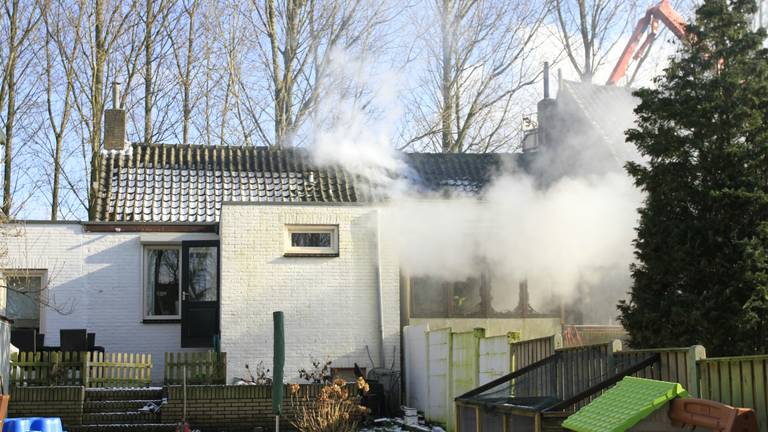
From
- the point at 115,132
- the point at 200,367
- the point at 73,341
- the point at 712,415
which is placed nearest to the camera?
the point at 712,415

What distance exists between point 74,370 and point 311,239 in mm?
5227

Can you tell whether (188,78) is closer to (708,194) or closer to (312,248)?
(312,248)

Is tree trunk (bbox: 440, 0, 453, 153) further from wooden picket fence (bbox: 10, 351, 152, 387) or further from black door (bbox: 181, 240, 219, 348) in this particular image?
wooden picket fence (bbox: 10, 351, 152, 387)

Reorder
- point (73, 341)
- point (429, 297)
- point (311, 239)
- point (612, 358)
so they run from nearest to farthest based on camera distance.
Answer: point (612, 358) → point (73, 341) → point (311, 239) → point (429, 297)

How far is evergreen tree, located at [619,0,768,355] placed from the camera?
12.1 meters

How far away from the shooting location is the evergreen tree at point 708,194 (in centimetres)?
1212

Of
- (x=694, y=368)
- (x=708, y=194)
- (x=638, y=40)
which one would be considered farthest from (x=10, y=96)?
(x=694, y=368)

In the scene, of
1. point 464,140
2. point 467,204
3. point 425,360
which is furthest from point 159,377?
point 464,140

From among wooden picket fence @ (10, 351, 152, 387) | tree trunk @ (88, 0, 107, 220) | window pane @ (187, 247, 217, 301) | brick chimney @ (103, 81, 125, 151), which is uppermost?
Answer: tree trunk @ (88, 0, 107, 220)

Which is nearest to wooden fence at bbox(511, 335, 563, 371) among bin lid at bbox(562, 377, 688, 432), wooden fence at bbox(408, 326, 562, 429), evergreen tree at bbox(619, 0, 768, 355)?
wooden fence at bbox(408, 326, 562, 429)

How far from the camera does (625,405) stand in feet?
26.4

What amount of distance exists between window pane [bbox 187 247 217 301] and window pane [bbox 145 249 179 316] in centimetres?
48

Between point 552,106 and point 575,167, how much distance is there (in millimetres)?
2743

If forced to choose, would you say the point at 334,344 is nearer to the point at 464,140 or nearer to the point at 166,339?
the point at 166,339
